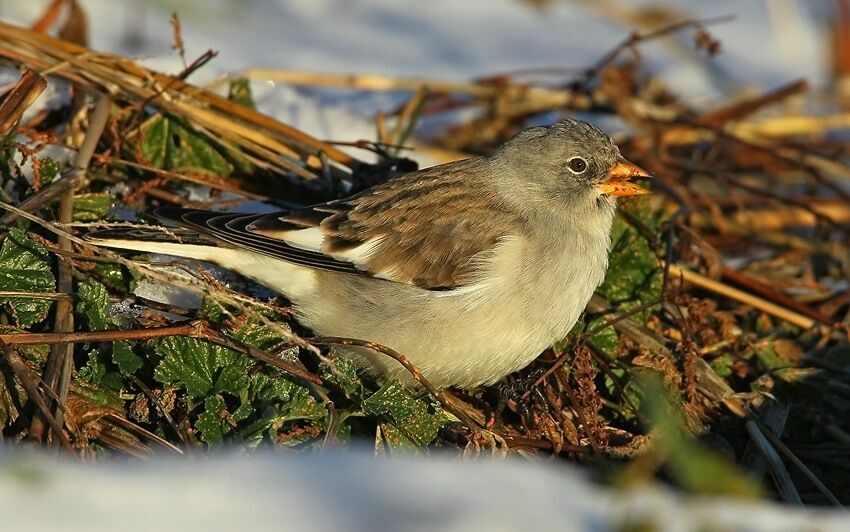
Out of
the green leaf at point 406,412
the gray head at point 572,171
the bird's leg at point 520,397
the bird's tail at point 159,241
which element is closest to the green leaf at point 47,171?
the bird's tail at point 159,241

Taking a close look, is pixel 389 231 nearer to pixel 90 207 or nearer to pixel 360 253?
pixel 360 253

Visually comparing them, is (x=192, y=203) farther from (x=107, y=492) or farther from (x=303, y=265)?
(x=107, y=492)

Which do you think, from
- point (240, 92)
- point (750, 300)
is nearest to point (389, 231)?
point (240, 92)

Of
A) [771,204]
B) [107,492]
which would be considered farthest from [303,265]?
[771,204]

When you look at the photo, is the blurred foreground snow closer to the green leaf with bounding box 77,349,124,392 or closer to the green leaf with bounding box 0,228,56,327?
the green leaf with bounding box 77,349,124,392

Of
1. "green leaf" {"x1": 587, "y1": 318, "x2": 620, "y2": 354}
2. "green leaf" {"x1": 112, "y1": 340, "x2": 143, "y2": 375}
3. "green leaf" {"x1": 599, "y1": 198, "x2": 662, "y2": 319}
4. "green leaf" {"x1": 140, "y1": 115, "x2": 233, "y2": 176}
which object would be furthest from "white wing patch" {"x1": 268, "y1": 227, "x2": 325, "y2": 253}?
"green leaf" {"x1": 599, "y1": 198, "x2": 662, "y2": 319}

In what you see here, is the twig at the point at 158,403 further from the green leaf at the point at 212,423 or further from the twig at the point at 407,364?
the twig at the point at 407,364
